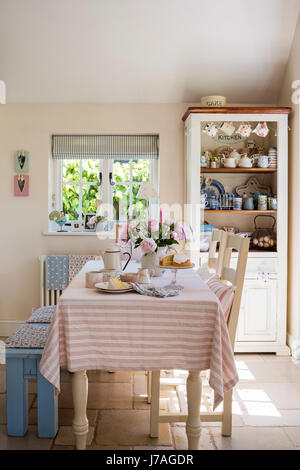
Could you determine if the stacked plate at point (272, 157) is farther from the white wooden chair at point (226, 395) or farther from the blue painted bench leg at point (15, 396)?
the blue painted bench leg at point (15, 396)

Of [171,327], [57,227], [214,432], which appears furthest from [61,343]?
[57,227]

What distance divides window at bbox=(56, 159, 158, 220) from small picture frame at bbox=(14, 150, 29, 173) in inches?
15.3

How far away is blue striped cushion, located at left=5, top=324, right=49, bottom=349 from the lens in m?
2.33

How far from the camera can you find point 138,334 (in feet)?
6.56

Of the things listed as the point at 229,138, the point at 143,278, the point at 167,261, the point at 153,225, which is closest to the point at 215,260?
the point at 167,261

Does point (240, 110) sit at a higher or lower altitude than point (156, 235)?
higher

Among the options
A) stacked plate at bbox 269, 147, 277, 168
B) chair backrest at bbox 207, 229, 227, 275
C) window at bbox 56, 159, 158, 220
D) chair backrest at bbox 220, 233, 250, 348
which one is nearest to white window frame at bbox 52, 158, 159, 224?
window at bbox 56, 159, 158, 220

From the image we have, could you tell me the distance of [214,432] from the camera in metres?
2.39

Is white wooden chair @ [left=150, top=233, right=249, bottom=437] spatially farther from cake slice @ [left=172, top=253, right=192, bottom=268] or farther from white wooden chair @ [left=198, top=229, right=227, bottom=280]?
white wooden chair @ [left=198, top=229, right=227, bottom=280]

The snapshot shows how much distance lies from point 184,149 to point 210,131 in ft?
1.06

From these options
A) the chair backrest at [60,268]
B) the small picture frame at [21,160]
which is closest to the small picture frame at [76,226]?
the chair backrest at [60,268]

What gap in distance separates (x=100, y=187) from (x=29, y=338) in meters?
→ 2.12

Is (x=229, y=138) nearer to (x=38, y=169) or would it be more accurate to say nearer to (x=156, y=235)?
(x=38, y=169)

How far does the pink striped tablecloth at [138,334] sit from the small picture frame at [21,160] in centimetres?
229
